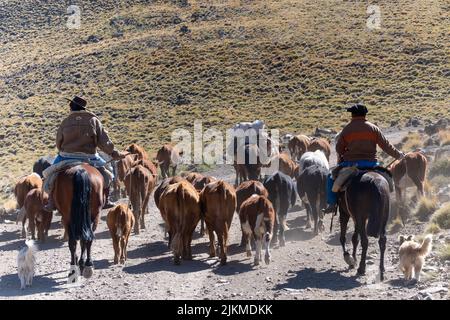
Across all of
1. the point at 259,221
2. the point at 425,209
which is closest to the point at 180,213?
the point at 259,221

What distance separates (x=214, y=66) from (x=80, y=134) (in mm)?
49118

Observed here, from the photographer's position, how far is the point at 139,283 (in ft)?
36.7

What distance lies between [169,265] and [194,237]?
3.45m

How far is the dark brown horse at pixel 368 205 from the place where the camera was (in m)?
11.0

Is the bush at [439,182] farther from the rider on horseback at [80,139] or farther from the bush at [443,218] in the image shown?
the rider on horseback at [80,139]

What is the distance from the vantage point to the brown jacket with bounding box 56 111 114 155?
12242 mm

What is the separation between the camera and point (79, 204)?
11.2 metres

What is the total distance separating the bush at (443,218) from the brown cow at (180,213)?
4.78 metres

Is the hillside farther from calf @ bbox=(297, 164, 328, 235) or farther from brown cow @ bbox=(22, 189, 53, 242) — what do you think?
calf @ bbox=(297, 164, 328, 235)

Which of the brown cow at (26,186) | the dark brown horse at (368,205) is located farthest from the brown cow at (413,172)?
the brown cow at (26,186)

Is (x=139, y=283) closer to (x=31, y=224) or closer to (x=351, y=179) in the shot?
(x=351, y=179)

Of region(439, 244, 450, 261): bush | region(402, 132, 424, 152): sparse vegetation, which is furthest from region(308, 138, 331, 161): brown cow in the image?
region(439, 244, 450, 261): bush
